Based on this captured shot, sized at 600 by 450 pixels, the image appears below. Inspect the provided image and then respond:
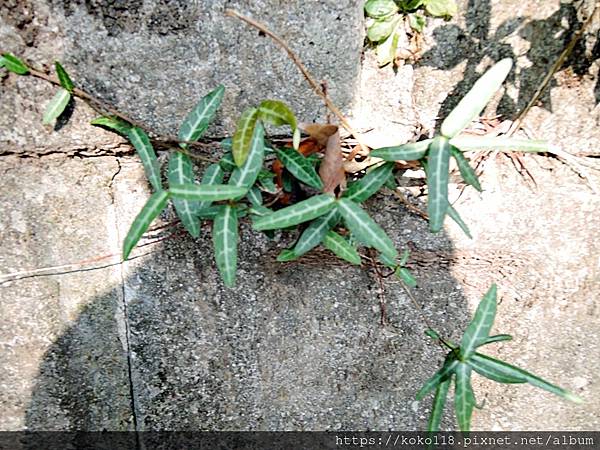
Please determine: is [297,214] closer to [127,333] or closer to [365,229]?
[365,229]

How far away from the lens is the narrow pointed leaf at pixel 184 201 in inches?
44.0

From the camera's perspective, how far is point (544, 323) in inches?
52.4

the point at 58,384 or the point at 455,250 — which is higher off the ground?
the point at 455,250

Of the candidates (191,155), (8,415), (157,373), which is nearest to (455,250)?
(191,155)

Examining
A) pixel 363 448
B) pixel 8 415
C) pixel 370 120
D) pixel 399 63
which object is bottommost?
pixel 363 448

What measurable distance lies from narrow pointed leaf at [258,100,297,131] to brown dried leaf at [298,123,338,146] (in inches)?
5.2

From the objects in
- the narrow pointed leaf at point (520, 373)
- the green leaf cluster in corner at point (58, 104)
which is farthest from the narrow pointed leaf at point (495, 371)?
the green leaf cluster in corner at point (58, 104)

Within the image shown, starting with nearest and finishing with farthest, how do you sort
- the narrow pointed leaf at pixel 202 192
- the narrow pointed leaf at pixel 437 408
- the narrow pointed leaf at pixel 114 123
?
the narrow pointed leaf at pixel 202 192
the narrow pointed leaf at pixel 437 408
the narrow pointed leaf at pixel 114 123

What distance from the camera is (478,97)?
1008mm

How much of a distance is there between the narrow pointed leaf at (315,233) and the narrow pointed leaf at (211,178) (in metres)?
0.21

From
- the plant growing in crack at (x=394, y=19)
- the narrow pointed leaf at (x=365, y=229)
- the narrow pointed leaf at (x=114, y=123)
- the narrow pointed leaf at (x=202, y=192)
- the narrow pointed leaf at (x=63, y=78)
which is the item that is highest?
the plant growing in crack at (x=394, y=19)

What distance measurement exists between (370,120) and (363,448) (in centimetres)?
81

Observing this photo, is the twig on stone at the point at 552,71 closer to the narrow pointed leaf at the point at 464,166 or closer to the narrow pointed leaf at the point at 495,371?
the narrow pointed leaf at the point at 464,166

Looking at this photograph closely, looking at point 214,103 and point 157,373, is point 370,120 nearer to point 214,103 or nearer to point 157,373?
point 214,103
